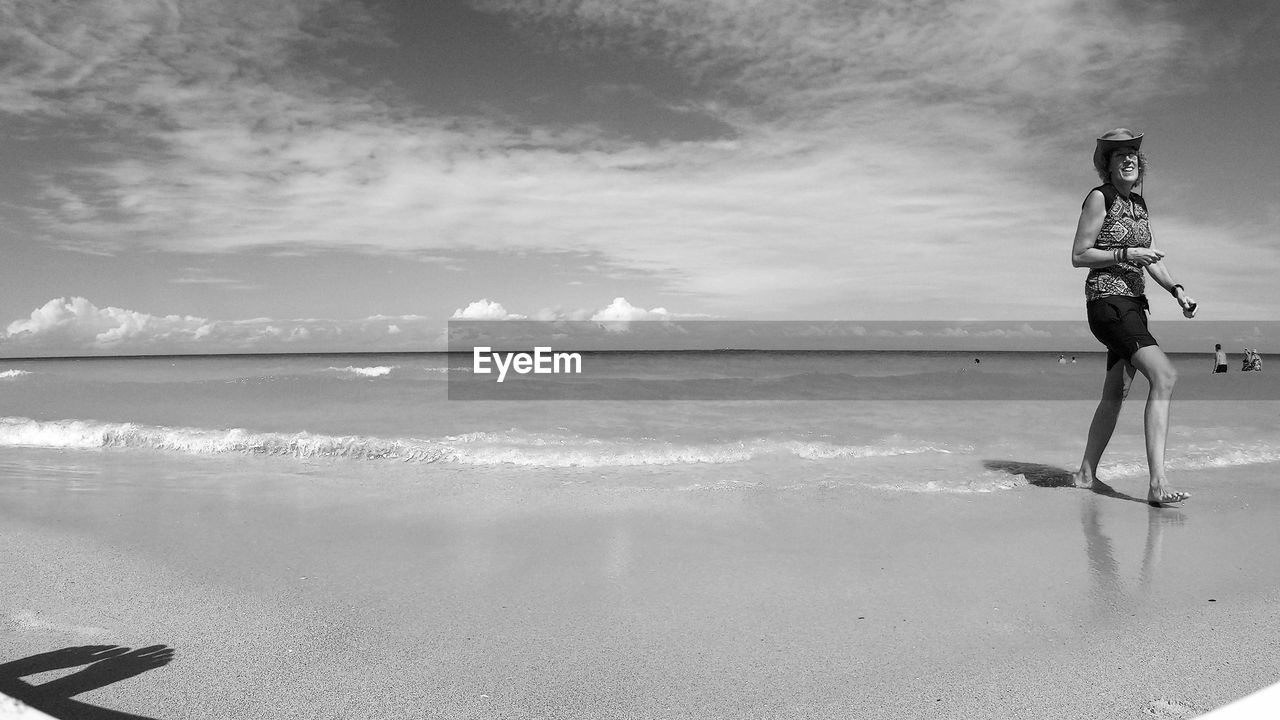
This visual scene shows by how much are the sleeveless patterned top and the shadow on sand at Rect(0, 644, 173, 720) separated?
5.31 metres

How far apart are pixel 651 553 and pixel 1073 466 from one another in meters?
4.31

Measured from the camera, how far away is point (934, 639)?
270cm

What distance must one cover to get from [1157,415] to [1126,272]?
2.98ft

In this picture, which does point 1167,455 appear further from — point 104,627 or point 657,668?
point 104,627

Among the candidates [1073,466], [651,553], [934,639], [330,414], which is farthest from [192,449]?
[1073,466]

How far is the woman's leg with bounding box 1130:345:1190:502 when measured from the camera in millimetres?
4707

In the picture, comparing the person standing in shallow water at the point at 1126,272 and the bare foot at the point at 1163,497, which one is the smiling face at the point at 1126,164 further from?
the bare foot at the point at 1163,497

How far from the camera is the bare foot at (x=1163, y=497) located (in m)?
4.73

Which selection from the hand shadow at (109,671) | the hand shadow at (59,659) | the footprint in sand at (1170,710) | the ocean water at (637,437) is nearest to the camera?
the footprint in sand at (1170,710)

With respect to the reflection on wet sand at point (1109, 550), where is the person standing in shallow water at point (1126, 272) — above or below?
above

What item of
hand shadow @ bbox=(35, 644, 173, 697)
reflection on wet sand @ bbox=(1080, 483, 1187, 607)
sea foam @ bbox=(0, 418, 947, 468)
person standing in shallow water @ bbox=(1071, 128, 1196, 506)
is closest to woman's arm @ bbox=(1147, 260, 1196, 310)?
person standing in shallow water @ bbox=(1071, 128, 1196, 506)

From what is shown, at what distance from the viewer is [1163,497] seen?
186 inches

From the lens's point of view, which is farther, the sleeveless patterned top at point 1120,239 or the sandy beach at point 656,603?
the sleeveless patterned top at point 1120,239

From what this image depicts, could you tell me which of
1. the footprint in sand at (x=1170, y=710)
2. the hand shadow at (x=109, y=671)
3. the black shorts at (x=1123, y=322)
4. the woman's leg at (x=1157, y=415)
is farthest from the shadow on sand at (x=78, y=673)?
the black shorts at (x=1123, y=322)
